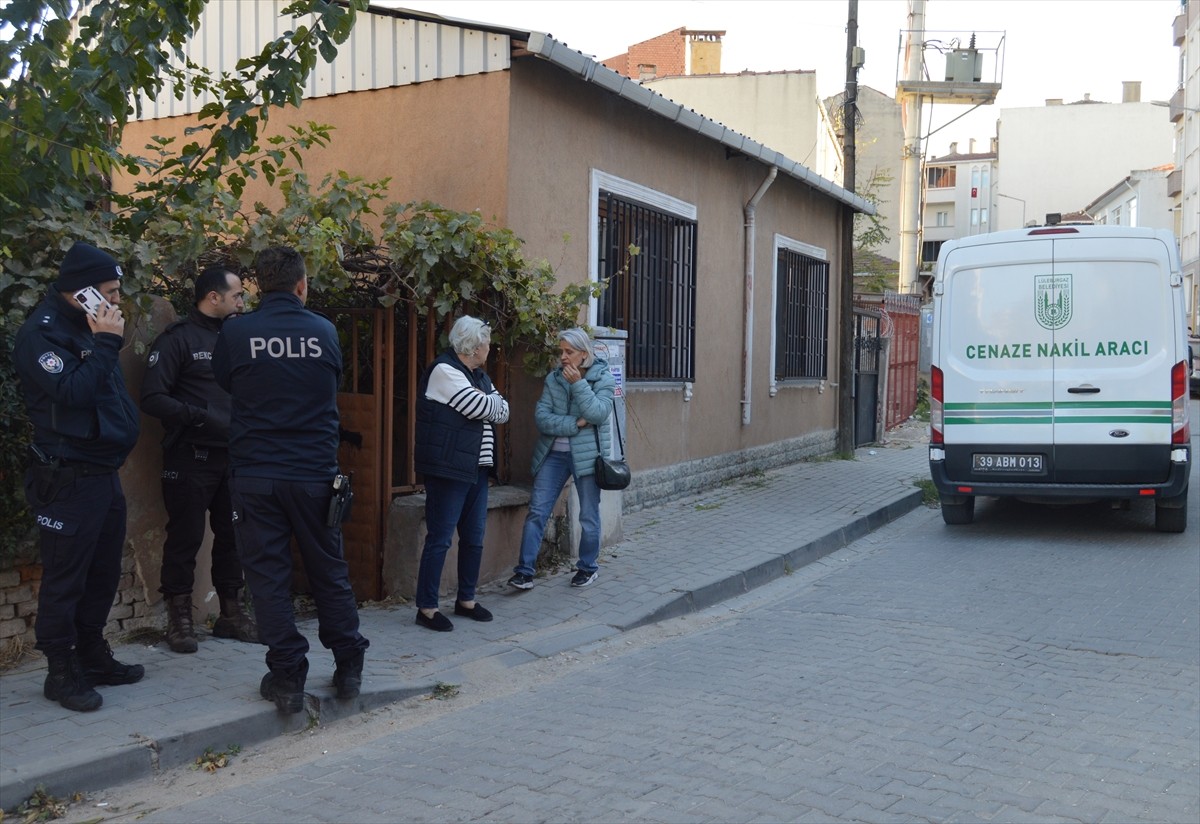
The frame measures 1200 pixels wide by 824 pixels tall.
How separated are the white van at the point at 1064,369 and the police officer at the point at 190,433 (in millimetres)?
6551

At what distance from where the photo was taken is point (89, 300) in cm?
454

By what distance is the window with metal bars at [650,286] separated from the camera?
9766mm

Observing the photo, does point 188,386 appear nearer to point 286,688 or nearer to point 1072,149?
point 286,688

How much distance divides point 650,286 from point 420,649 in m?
5.23

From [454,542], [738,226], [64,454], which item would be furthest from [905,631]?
[738,226]

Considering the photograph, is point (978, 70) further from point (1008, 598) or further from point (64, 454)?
point (64, 454)

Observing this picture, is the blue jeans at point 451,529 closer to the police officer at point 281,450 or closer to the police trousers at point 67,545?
the police officer at point 281,450

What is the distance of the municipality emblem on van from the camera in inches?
373

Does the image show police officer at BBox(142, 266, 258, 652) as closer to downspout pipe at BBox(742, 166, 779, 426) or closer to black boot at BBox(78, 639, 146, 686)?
black boot at BBox(78, 639, 146, 686)

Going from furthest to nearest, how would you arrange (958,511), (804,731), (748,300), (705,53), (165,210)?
(705,53) < (748,300) < (958,511) < (165,210) < (804,731)

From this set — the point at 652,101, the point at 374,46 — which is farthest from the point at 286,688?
the point at 652,101

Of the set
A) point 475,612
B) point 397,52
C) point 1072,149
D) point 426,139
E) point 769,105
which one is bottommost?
point 475,612

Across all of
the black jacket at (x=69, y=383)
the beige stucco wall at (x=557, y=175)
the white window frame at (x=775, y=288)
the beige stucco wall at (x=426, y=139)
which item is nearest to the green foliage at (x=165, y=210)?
the black jacket at (x=69, y=383)

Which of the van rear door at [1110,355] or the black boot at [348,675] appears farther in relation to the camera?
the van rear door at [1110,355]
